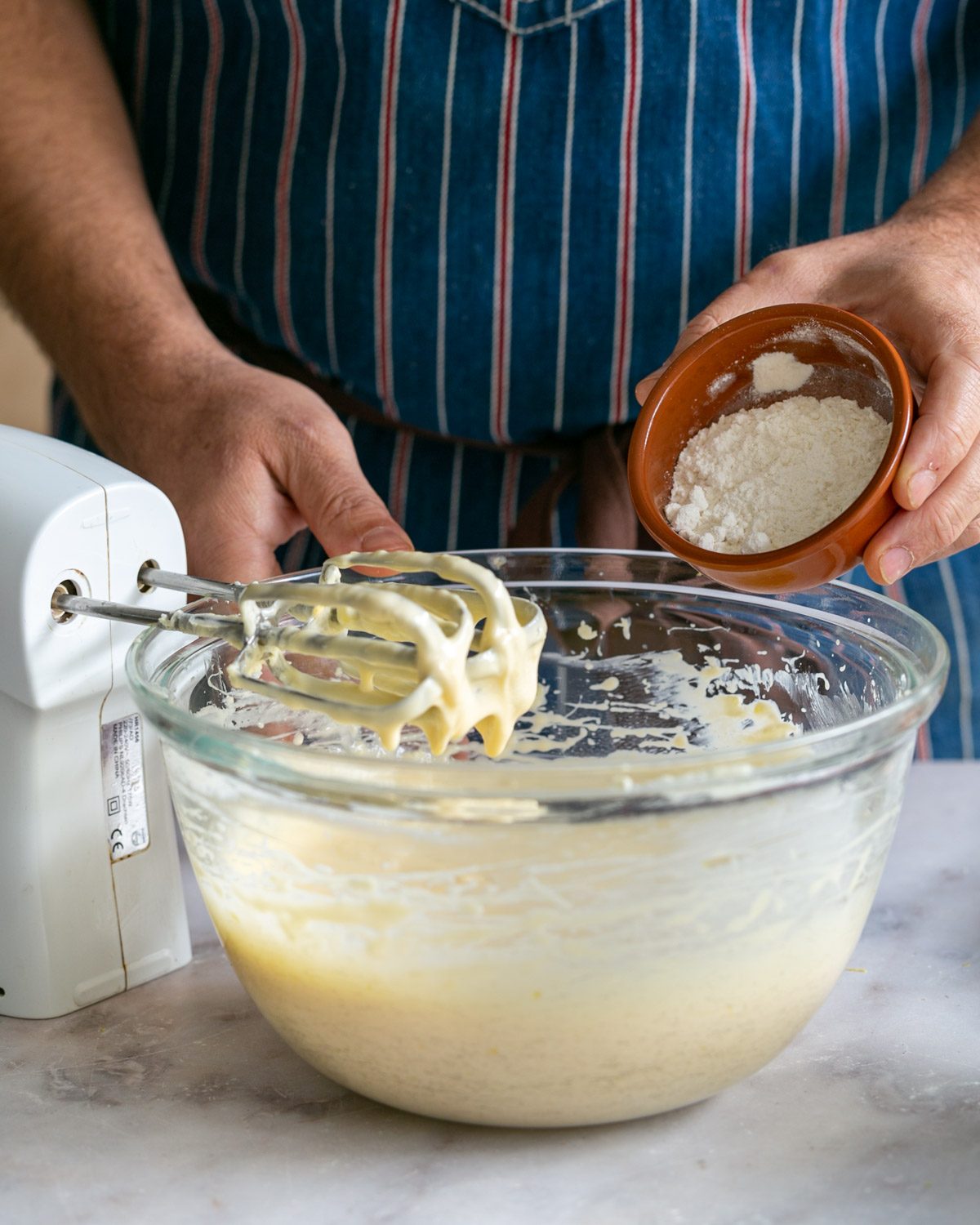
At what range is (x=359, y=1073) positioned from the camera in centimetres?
63

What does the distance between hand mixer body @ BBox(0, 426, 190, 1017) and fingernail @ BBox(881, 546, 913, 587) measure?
0.41 m

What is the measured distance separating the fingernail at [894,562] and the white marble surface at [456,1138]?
0.24m

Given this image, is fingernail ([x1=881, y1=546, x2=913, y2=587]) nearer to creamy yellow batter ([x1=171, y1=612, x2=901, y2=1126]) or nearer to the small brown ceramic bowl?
the small brown ceramic bowl

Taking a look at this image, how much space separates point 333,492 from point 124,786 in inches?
10.3

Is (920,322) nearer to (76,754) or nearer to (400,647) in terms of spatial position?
(400,647)

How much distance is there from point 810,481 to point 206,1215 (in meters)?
0.51

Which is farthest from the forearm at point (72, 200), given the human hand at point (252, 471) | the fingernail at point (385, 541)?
the fingernail at point (385, 541)

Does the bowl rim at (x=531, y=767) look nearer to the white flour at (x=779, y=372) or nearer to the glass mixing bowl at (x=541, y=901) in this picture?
the glass mixing bowl at (x=541, y=901)

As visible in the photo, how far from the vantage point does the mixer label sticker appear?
30.2 inches

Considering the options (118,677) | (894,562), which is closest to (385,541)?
(118,677)

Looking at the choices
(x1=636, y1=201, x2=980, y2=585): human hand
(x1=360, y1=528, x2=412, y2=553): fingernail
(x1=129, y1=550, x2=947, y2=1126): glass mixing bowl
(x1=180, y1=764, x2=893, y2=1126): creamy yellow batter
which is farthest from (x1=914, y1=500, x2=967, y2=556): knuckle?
(x1=360, y1=528, x2=412, y2=553): fingernail

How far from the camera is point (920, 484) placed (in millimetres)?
719

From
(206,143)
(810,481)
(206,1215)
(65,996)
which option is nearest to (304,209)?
(206,143)

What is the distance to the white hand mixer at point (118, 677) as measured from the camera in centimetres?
62
